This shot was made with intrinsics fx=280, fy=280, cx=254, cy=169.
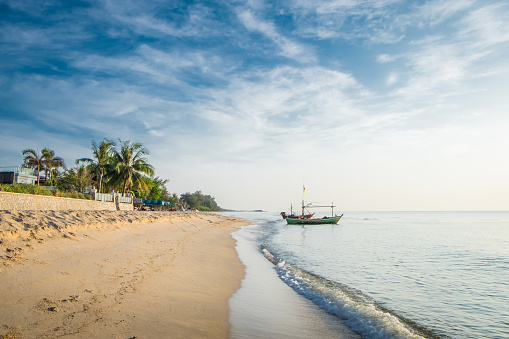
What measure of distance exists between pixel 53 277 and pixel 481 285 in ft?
45.1

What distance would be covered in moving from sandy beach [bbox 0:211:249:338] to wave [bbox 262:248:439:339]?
2399 mm

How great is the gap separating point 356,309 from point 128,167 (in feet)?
141

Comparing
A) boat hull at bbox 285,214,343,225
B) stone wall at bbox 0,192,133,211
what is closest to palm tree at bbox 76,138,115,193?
stone wall at bbox 0,192,133,211

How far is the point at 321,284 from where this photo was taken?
31.8 ft

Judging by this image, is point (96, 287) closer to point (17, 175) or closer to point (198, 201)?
point (17, 175)

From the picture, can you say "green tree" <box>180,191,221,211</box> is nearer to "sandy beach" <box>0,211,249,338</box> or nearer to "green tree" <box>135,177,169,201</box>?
"green tree" <box>135,177,169,201</box>

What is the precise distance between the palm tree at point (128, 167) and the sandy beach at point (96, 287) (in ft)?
115

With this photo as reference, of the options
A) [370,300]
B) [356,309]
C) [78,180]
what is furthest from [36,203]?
[78,180]

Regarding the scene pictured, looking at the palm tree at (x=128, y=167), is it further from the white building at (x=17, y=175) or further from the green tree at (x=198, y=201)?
the green tree at (x=198, y=201)

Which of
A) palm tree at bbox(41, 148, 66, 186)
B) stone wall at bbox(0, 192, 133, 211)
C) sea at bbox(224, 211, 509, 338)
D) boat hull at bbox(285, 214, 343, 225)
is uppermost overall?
palm tree at bbox(41, 148, 66, 186)

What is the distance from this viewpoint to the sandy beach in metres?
4.36

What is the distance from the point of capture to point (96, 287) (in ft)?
19.5

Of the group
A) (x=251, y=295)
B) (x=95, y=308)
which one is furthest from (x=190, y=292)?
(x=95, y=308)

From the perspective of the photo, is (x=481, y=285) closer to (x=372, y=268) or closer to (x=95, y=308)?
(x=372, y=268)
